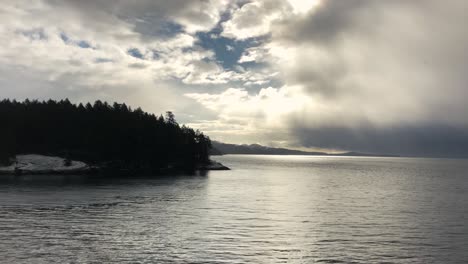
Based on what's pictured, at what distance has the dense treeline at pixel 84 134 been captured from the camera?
6048 inches

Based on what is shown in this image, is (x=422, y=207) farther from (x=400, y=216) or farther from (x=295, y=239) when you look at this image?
(x=295, y=239)

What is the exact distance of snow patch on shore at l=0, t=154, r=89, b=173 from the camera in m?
141

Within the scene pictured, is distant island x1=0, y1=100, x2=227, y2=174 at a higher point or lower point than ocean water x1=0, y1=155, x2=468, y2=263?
higher

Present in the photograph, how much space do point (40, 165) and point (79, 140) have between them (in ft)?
72.8

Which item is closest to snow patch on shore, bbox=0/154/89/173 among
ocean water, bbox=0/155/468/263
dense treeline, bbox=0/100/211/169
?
dense treeline, bbox=0/100/211/169

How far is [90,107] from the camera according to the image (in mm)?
184750

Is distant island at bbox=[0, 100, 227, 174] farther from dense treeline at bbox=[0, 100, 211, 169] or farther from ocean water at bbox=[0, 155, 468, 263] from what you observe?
ocean water at bbox=[0, 155, 468, 263]

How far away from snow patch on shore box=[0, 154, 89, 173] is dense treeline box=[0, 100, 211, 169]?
4656mm

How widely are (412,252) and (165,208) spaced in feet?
126

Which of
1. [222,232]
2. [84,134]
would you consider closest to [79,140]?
[84,134]

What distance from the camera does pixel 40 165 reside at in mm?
145250

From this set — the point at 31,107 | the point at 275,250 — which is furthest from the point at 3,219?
the point at 31,107

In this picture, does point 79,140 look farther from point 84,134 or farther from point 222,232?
point 222,232

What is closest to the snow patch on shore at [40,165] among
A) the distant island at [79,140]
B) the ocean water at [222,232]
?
the distant island at [79,140]
